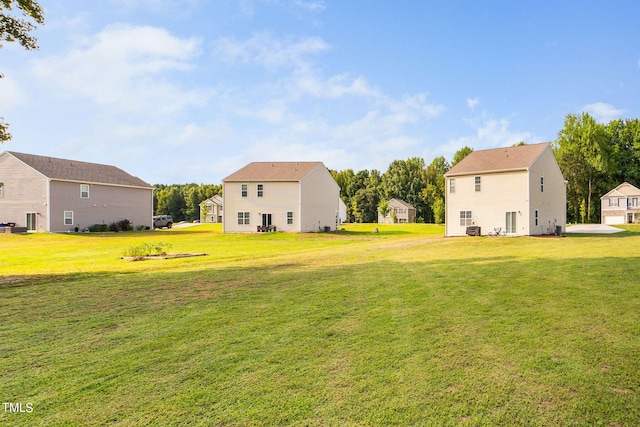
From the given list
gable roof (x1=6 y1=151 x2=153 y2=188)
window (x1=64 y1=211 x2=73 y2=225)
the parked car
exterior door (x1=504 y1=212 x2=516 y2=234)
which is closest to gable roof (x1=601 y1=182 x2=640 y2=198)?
exterior door (x1=504 y1=212 x2=516 y2=234)

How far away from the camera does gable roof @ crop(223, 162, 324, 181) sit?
40625 mm

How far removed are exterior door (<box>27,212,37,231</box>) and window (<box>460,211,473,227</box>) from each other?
4120 centimetres

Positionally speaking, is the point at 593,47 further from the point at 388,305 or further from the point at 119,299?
the point at 119,299

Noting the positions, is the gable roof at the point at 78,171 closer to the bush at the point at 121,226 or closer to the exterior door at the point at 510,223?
the bush at the point at 121,226

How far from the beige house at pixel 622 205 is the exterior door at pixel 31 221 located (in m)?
77.5

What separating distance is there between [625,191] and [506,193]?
43686mm

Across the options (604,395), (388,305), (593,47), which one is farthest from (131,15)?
(593,47)

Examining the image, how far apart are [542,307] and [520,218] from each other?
25.2 meters

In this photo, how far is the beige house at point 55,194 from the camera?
1490 inches

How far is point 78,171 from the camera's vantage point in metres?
42.5

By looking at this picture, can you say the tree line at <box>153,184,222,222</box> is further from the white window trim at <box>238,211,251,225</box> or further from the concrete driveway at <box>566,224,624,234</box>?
the concrete driveway at <box>566,224,624,234</box>

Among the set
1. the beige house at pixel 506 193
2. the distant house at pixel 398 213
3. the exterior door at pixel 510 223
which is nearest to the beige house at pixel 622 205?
the beige house at pixel 506 193

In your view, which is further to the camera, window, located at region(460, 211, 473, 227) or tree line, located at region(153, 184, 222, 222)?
tree line, located at region(153, 184, 222, 222)

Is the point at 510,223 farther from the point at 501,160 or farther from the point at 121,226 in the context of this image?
the point at 121,226
